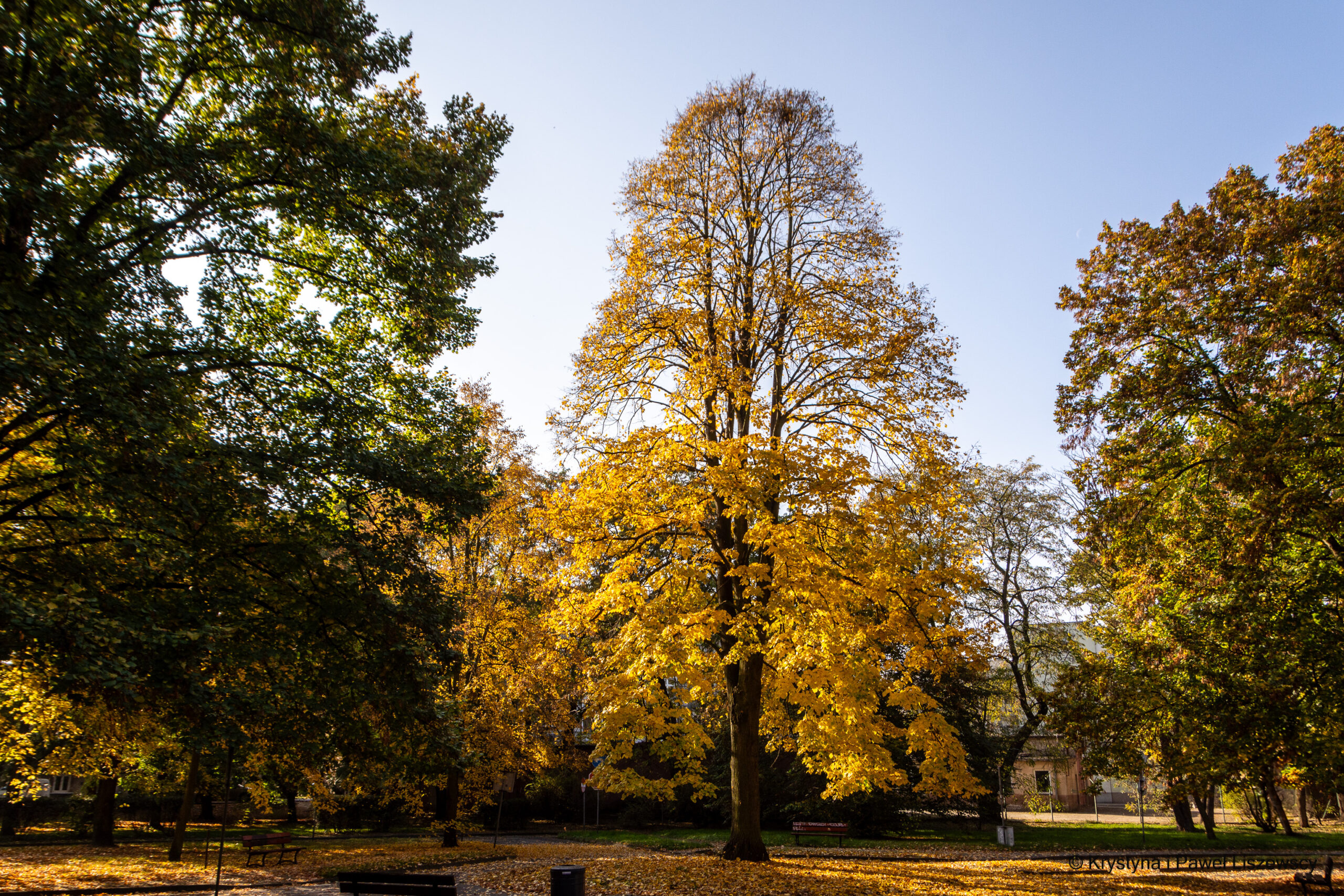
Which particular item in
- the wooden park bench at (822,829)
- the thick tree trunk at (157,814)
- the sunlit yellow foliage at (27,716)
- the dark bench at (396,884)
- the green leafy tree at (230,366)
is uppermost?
the green leafy tree at (230,366)

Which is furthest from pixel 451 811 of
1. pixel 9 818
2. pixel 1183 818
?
pixel 1183 818

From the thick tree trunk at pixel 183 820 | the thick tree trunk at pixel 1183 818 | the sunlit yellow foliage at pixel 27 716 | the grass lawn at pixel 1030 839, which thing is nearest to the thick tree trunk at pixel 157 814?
the thick tree trunk at pixel 183 820

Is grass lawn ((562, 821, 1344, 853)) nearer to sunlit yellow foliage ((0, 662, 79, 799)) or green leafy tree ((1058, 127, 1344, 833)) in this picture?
green leafy tree ((1058, 127, 1344, 833))

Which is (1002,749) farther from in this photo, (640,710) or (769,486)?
(769,486)

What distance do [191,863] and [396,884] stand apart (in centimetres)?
1142

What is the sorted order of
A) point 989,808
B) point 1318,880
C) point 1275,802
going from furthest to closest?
point 1275,802 < point 989,808 < point 1318,880

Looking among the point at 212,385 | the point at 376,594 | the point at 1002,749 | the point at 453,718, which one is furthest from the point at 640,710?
the point at 1002,749

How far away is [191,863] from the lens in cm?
1917

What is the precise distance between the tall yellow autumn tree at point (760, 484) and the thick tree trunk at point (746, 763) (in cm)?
6

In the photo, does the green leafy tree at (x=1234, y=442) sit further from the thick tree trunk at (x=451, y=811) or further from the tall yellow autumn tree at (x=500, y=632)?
the thick tree trunk at (x=451, y=811)

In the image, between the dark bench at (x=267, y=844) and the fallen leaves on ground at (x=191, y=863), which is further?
the dark bench at (x=267, y=844)

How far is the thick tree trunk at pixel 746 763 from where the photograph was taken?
1600 cm

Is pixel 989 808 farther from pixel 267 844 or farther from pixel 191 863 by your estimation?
pixel 191 863

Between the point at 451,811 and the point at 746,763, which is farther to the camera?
the point at 451,811
